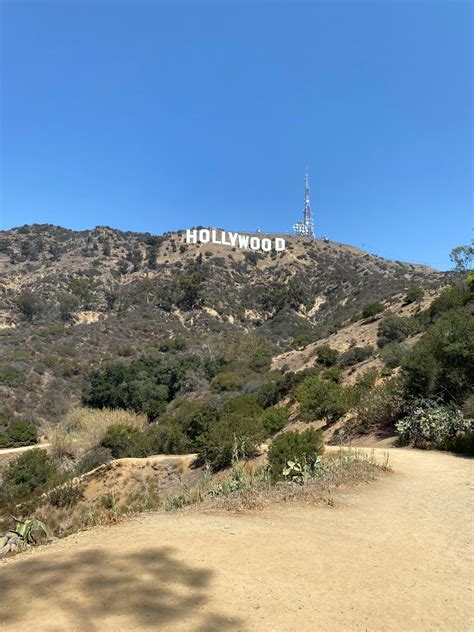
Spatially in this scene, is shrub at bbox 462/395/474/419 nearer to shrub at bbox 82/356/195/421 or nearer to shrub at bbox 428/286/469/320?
shrub at bbox 428/286/469/320

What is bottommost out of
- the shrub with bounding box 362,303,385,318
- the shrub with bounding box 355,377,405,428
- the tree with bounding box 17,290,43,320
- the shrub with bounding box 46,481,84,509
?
the shrub with bounding box 46,481,84,509

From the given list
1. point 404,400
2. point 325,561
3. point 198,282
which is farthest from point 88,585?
point 198,282

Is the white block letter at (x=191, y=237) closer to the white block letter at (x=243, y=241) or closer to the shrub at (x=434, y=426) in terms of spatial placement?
the white block letter at (x=243, y=241)

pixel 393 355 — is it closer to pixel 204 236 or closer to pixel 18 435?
pixel 18 435

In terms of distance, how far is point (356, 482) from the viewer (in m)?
9.84

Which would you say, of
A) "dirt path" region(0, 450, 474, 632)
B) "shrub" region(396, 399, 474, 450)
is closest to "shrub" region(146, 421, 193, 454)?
"shrub" region(396, 399, 474, 450)

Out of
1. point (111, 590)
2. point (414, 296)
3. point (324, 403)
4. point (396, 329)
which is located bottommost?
point (111, 590)

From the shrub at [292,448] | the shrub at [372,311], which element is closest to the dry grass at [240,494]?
the shrub at [292,448]

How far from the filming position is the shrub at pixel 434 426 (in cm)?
1452

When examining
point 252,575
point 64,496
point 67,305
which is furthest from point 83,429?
point 67,305

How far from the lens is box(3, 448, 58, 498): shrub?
66.6ft

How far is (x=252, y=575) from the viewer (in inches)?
187

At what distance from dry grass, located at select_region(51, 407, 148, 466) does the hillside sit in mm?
5647

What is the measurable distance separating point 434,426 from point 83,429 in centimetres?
2567
